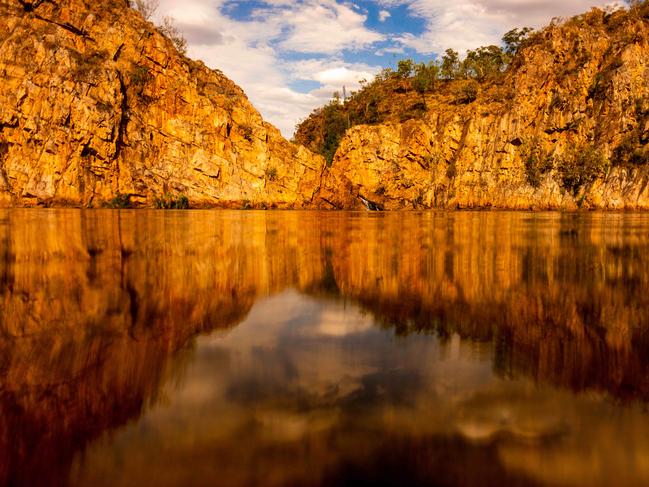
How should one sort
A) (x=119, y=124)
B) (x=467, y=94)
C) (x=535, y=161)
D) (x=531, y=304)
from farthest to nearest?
1. (x=467, y=94)
2. (x=535, y=161)
3. (x=119, y=124)
4. (x=531, y=304)

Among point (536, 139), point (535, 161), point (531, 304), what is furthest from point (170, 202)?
point (531, 304)

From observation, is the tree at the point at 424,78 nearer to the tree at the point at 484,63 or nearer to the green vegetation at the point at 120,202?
the tree at the point at 484,63

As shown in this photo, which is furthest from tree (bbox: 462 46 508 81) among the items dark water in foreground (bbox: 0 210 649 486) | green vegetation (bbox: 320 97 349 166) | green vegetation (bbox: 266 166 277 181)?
dark water in foreground (bbox: 0 210 649 486)

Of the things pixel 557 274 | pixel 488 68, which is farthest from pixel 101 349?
pixel 488 68

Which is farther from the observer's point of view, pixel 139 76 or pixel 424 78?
pixel 424 78

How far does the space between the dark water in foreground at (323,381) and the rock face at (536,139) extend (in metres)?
58.0

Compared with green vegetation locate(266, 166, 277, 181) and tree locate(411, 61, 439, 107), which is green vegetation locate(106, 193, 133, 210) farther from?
tree locate(411, 61, 439, 107)

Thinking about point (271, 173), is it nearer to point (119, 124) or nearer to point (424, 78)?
point (119, 124)

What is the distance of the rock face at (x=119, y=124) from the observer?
51.8 metres

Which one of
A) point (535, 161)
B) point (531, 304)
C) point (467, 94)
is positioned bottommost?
point (531, 304)

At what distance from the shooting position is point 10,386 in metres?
3.65

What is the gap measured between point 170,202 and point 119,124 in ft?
40.1

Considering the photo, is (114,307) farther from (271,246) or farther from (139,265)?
(271,246)

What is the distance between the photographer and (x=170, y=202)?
59.8m
